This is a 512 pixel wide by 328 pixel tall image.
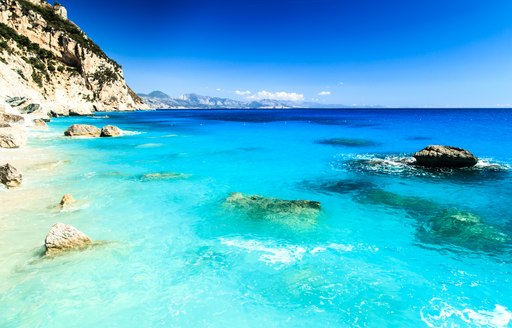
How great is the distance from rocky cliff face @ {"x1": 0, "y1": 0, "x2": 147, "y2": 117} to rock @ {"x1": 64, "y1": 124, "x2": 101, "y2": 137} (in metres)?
21.8

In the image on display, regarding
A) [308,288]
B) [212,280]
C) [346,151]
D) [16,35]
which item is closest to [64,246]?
[212,280]

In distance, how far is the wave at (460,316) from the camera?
7.51 meters

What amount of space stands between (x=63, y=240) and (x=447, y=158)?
25.2 meters

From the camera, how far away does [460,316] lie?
25.3ft

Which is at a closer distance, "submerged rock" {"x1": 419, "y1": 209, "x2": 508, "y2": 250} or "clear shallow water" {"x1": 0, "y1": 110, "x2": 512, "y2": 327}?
"clear shallow water" {"x1": 0, "y1": 110, "x2": 512, "y2": 327}

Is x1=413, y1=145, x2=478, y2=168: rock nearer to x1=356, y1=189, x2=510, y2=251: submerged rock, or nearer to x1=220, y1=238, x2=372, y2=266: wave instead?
x1=356, y1=189, x2=510, y2=251: submerged rock

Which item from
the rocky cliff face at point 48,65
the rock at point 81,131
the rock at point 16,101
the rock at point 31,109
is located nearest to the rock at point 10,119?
the rock at point 81,131

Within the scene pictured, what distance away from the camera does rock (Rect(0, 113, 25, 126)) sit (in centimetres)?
3964

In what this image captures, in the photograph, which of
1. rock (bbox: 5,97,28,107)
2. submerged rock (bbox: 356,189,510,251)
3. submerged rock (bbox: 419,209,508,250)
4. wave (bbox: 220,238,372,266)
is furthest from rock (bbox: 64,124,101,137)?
submerged rock (bbox: 419,209,508,250)

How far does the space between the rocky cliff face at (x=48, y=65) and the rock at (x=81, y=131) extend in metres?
21.8

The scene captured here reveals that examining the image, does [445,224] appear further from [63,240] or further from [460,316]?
[63,240]

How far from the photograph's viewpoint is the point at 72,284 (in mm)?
8719

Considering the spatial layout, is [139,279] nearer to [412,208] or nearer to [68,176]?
[412,208]

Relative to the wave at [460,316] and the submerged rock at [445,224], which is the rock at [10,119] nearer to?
the submerged rock at [445,224]
